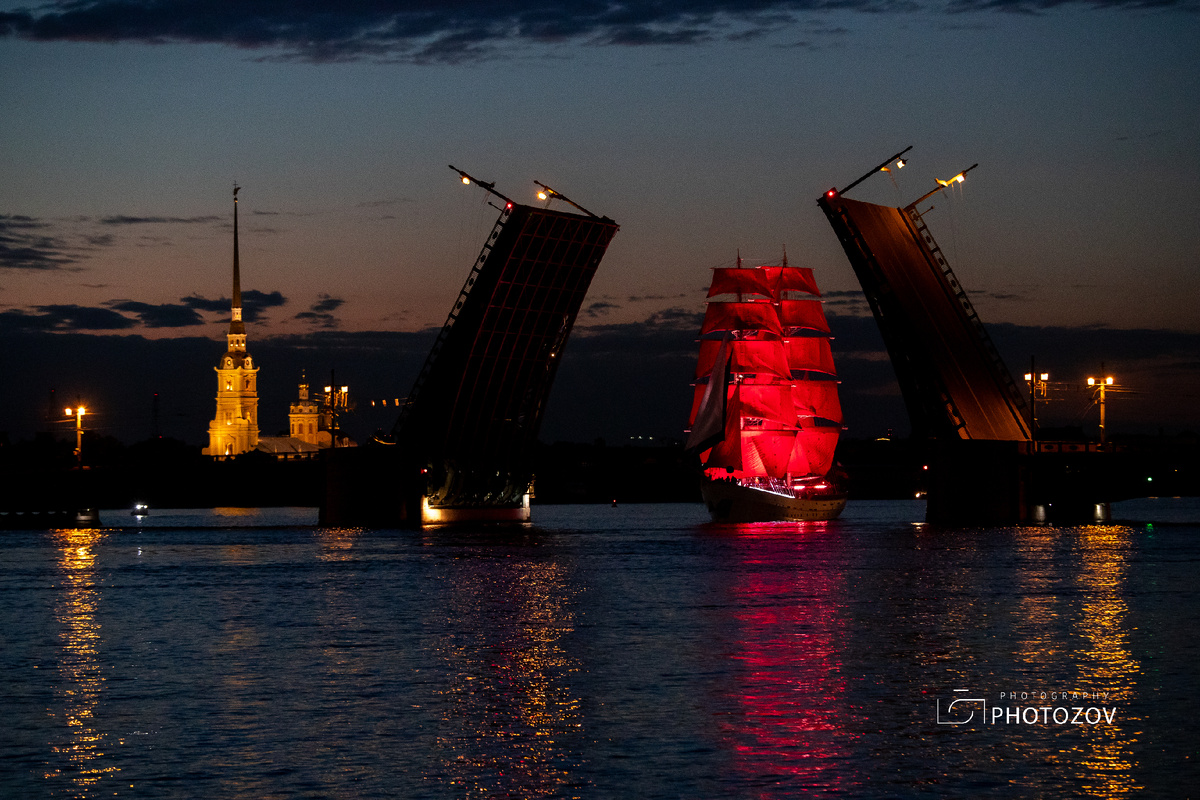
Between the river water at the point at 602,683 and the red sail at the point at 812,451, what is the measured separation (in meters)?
39.8

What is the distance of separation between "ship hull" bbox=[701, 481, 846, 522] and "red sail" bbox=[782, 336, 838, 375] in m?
6.74

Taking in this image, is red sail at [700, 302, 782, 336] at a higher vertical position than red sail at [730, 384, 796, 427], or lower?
higher

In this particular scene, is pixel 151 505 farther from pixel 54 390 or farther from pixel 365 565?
pixel 365 565

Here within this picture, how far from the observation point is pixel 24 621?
89.4ft

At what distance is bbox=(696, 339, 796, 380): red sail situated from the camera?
7738cm

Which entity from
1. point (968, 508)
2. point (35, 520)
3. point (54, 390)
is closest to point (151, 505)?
point (54, 390)

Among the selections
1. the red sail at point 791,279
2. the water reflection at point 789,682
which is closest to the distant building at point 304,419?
the red sail at point 791,279

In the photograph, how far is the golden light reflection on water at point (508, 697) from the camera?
12.9 meters

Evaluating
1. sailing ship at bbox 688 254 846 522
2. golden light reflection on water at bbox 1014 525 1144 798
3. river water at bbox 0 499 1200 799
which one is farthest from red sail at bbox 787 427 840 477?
river water at bbox 0 499 1200 799

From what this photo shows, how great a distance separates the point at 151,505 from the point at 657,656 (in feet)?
395

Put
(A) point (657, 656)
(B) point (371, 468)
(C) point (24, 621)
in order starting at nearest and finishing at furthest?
(A) point (657, 656) < (C) point (24, 621) < (B) point (371, 468)

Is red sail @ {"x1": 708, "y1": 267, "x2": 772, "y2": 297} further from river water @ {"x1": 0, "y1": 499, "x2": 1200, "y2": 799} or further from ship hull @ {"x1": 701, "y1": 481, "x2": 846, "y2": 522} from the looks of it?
river water @ {"x1": 0, "y1": 499, "x2": 1200, "y2": 799}

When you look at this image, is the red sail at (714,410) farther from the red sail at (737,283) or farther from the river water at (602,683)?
the river water at (602,683)

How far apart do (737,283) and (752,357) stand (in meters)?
3.79
